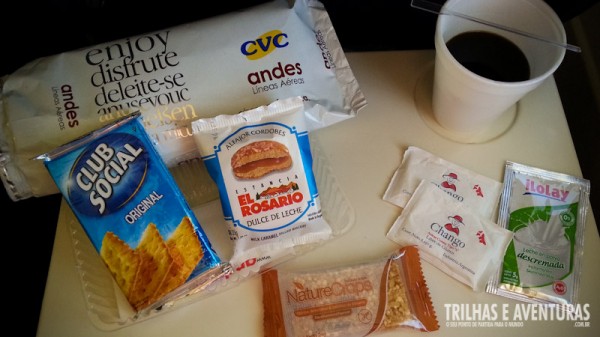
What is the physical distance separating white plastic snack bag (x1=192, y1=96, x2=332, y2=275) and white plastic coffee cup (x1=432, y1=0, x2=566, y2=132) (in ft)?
0.65

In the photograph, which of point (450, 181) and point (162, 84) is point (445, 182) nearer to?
point (450, 181)

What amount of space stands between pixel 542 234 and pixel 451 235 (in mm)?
128

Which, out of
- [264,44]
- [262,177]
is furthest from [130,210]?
[264,44]

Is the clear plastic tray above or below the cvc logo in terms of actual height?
below

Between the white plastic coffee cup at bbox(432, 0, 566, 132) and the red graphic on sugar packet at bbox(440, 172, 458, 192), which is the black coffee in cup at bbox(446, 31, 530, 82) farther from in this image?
the red graphic on sugar packet at bbox(440, 172, 458, 192)

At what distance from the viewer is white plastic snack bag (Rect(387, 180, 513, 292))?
65 cm

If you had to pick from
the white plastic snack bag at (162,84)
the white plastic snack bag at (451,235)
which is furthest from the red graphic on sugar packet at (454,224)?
the white plastic snack bag at (162,84)

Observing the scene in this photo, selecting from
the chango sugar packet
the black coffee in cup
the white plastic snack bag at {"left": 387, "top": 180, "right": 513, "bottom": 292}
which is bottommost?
the chango sugar packet

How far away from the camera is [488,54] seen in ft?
2.23

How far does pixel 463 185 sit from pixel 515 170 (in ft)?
0.27

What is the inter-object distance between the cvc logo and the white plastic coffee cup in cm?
21

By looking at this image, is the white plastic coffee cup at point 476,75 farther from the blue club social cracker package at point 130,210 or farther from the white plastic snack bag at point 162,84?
the blue club social cracker package at point 130,210

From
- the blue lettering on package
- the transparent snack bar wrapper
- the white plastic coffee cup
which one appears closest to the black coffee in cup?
the white plastic coffee cup

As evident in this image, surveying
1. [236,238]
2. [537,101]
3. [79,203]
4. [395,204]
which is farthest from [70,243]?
[537,101]
